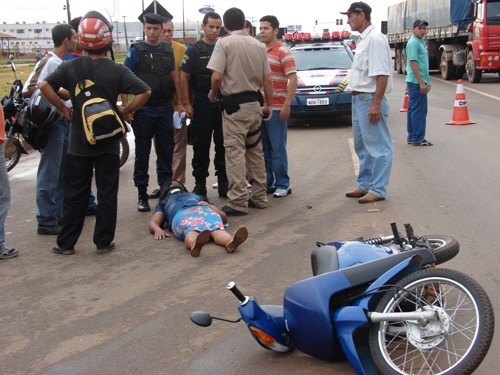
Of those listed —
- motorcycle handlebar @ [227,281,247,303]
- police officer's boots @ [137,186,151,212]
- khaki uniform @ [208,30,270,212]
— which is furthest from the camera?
police officer's boots @ [137,186,151,212]

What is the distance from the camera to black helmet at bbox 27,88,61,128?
242 inches

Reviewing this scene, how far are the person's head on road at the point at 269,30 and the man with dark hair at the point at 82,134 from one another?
97.0 inches

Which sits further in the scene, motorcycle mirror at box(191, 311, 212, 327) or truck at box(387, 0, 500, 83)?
truck at box(387, 0, 500, 83)

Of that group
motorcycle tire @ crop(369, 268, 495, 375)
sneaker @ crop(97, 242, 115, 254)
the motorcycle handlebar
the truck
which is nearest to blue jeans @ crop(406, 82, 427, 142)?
sneaker @ crop(97, 242, 115, 254)

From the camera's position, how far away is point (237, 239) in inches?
216

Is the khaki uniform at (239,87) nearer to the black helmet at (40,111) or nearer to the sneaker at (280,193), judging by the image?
the sneaker at (280,193)

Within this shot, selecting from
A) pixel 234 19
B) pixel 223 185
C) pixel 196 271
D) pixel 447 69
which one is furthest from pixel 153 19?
pixel 447 69

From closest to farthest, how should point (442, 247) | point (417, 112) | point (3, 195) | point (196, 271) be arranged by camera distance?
point (442, 247) → point (196, 271) → point (3, 195) → point (417, 112)

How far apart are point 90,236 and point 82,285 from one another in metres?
1.44

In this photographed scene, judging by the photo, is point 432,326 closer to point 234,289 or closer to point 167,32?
point 234,289

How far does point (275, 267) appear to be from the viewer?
5.19 m

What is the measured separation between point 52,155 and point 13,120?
297 cm

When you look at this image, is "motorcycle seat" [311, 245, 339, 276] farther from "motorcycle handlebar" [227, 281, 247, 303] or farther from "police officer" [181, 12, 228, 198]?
"police officer" [181, 12, 228, 198]

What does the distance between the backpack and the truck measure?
59.4 feet
